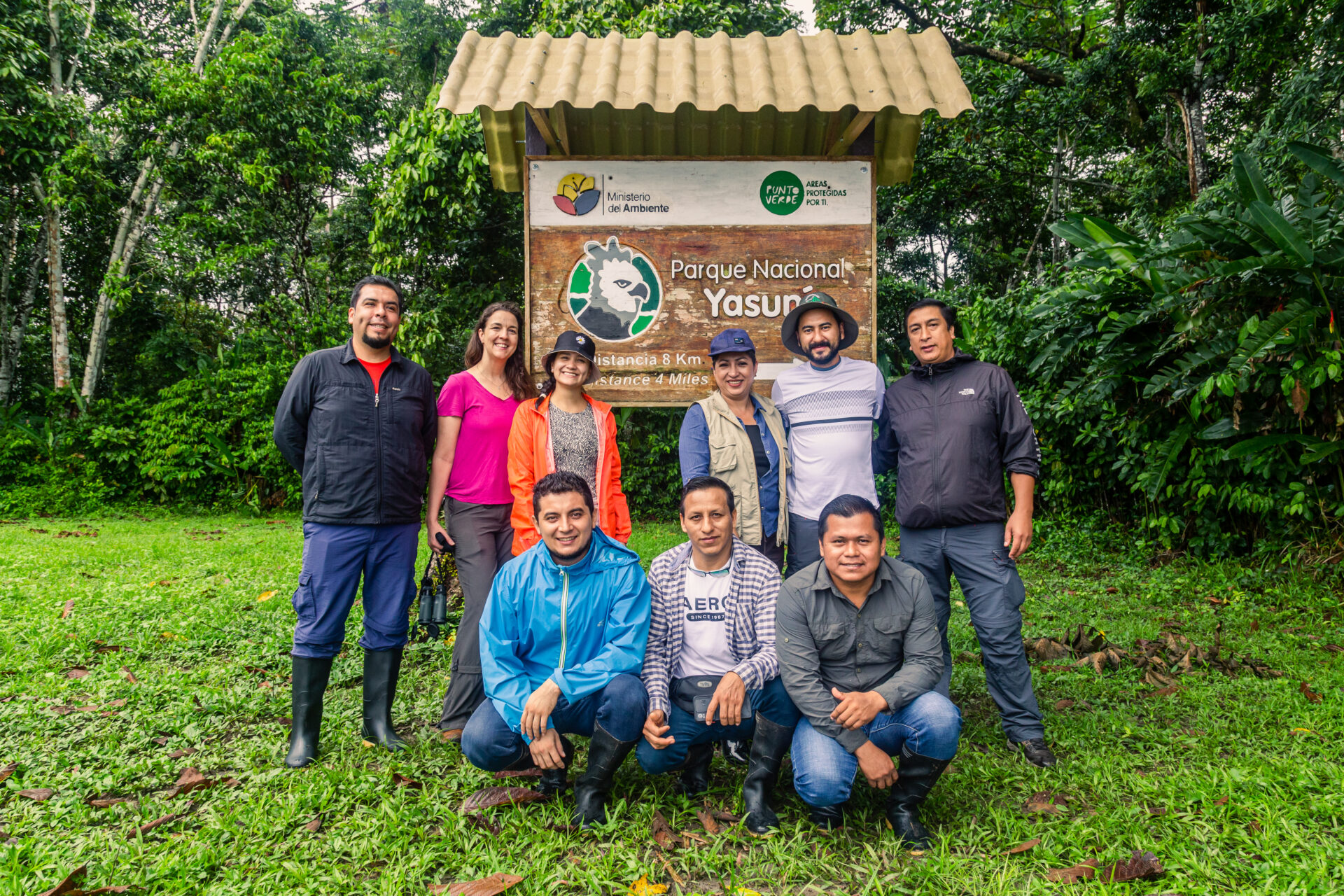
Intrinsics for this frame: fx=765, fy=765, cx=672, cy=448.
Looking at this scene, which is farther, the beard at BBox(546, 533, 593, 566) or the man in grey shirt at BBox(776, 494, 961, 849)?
the beard at BBox(546, 533, 593, 566)

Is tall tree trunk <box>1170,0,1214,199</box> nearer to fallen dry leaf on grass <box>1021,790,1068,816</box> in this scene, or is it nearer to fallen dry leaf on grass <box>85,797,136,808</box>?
fallen dry leaf on grass <box>1021,790,1068,816</box>

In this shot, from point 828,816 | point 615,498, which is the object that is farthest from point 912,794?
point 615,498

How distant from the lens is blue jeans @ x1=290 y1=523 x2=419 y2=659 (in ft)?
10.7

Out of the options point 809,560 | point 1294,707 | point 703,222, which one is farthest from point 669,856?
point 1294,707

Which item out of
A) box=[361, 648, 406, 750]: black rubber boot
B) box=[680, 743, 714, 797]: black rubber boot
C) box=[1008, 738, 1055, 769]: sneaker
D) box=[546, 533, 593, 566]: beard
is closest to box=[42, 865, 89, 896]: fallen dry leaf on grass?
box=[361, 648, 406, 750]: black rubber boot

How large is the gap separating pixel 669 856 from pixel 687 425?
69.5 inches

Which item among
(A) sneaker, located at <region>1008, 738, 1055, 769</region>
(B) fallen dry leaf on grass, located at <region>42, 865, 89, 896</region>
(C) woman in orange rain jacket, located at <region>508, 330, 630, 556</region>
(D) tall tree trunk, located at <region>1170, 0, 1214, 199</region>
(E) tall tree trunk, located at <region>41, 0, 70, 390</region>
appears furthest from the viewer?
(E) tall tree trunk, located at <region>41, 0, 70, 390</region>

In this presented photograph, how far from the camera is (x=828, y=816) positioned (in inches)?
107

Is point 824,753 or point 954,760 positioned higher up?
point 824,753

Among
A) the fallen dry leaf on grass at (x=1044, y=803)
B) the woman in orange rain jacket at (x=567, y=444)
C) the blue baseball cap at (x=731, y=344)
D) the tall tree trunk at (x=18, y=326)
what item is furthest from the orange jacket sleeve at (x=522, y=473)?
the tall tree trunk at (x=18, y=326)

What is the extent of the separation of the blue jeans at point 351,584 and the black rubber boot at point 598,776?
46.5 inches

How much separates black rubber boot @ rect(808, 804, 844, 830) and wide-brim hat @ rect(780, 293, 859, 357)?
1954 millimetres

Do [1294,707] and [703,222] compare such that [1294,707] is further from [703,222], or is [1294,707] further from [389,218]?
[389,218]

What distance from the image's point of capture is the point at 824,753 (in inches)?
105
